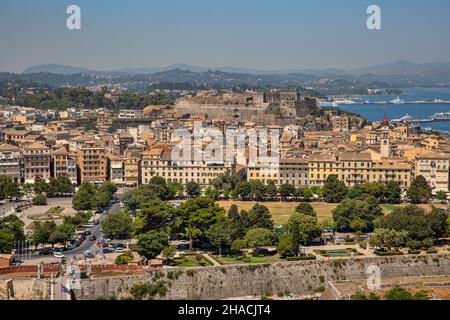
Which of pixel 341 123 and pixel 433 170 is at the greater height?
pixel 341 123

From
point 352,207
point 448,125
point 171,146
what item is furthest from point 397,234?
point 448,125

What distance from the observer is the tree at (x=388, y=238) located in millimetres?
16484

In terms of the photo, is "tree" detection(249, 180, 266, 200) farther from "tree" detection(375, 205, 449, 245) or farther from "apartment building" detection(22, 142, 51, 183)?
"apartment building" detection(22, 142, 51, 183)

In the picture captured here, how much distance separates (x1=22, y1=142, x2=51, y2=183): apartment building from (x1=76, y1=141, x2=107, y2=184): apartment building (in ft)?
3.73

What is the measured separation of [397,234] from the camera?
1652cm

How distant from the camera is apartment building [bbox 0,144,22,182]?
85.5 ft

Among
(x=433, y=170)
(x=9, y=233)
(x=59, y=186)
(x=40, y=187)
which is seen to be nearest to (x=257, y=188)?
(x=433, y=170)

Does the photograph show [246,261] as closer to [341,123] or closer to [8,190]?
[8,190]

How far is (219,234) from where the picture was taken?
16219 millimetres

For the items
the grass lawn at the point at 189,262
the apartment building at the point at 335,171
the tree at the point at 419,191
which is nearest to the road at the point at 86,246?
the grass lawn at the point at 189,262

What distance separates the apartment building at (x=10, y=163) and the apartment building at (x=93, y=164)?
209cm

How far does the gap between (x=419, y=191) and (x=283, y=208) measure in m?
4.06

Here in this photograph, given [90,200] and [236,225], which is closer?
[236,225]

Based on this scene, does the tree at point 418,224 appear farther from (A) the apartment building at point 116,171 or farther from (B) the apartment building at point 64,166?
(B) the apartment building at point 64,166
